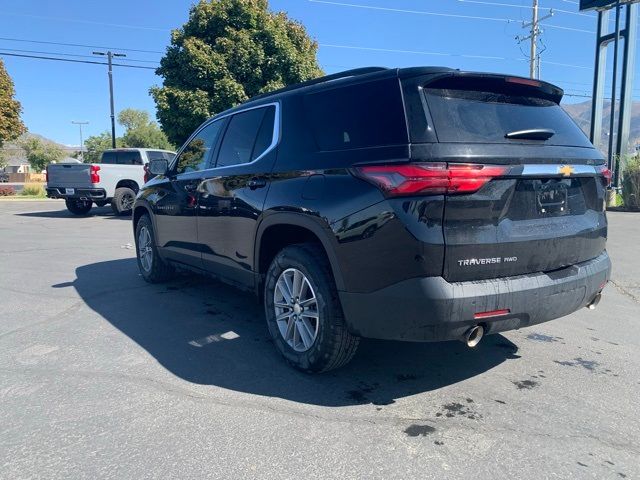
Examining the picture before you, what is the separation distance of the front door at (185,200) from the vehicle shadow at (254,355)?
600 mm

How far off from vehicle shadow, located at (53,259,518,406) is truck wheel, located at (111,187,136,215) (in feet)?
33.7

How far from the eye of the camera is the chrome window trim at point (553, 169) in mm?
3072

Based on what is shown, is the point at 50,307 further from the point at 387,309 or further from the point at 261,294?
the point at 387,309

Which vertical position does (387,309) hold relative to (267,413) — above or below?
above

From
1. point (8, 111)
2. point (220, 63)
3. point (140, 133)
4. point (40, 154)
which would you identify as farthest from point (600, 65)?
point (40, 154)

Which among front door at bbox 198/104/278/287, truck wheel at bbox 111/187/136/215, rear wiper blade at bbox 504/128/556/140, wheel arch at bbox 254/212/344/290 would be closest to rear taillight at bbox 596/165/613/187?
rear wiper blade at bbox 504/128/556/140

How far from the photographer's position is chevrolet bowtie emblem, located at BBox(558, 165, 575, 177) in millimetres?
3262

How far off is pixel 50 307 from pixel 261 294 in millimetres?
2725

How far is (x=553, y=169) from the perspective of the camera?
3.21 m

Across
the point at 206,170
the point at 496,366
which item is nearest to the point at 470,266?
the point at 496,366

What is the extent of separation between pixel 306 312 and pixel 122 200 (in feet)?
44.0

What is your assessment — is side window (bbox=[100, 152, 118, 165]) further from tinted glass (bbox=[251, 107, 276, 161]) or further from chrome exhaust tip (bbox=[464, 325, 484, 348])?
chrome exhaust tip (bbox=[464, 325, 484, 348])

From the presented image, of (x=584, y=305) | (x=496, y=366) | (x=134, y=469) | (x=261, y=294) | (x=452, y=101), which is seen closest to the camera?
(x=134, y=469)

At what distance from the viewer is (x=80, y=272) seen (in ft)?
24.0
